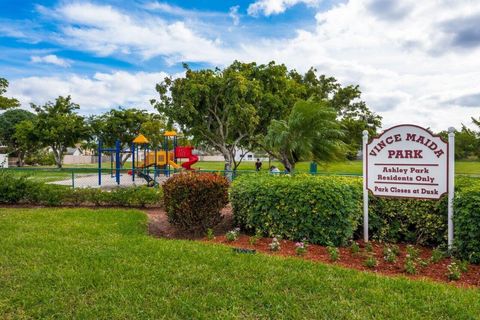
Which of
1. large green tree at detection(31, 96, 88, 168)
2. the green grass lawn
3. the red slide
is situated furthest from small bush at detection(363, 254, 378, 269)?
large green tree at detection(31, 96, 88, 168)

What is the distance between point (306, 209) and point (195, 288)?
2.31 metres

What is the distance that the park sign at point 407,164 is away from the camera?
5.20 meters

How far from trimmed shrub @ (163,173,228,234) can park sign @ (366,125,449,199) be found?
2.45 metres

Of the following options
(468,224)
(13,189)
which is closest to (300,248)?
(468,224)

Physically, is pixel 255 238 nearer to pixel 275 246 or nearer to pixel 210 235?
pixel 275 246

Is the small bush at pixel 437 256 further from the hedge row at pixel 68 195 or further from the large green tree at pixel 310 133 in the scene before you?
the large green tree at pixel 310 133

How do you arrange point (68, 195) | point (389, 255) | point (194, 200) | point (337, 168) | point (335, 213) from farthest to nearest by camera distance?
point (337, 168)
point (68, 195)
point (194, 200)
point (335, 213)
point (389, 255)

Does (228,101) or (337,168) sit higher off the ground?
(228,101)

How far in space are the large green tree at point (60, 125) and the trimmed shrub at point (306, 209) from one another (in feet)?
82.3

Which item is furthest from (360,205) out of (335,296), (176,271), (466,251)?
(176,271)

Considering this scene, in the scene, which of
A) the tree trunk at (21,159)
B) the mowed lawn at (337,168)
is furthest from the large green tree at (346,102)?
the tree trunk at (21,159)

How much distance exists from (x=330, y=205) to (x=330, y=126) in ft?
40.4

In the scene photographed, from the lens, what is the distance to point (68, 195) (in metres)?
9.32

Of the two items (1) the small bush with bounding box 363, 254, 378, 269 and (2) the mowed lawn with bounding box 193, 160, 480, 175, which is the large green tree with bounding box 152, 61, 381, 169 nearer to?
(2) the mowed lawn with bounding box 193, 160, 480, 175
